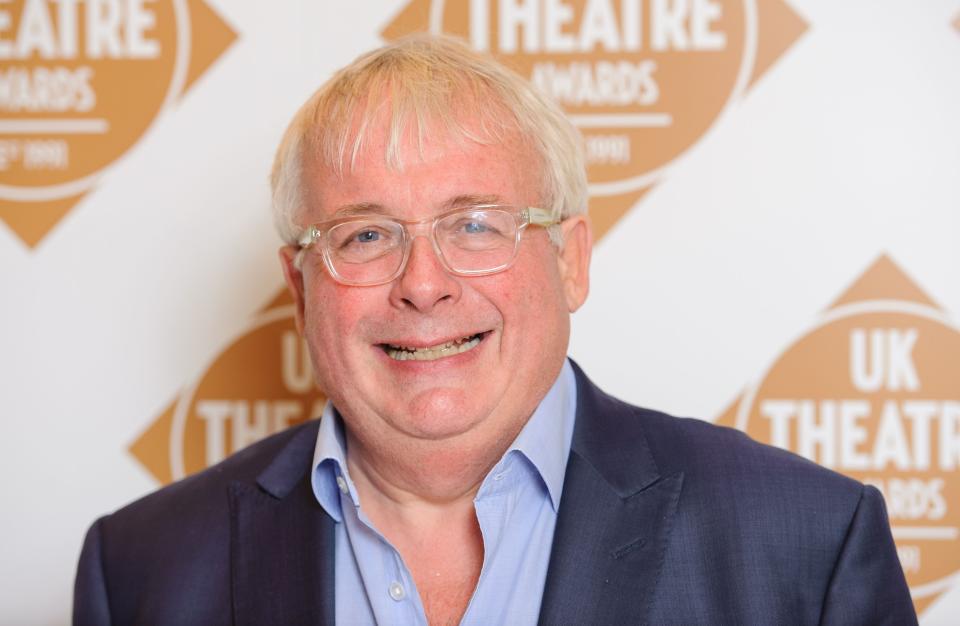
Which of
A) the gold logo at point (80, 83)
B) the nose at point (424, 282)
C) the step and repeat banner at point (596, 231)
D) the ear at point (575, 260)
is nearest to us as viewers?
the nose at point (424, 282)

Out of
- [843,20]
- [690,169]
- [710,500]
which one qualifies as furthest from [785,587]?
[843,20]

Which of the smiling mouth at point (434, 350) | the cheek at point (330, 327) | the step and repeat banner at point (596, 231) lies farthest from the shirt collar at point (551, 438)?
the step and repeat banner at point (596, 231)

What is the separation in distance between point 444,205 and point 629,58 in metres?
0.71

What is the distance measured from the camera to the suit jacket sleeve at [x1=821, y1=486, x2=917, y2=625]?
4.05 ft

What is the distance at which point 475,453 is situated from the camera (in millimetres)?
1290

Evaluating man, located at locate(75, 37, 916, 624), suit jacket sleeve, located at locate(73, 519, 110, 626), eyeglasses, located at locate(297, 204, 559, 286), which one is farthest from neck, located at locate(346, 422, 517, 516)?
suit jacket sleeve, located at locate(73, 519, 110, 626)

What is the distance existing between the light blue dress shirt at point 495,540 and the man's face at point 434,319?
5cm

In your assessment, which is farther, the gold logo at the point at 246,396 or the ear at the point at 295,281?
the gold logo at the point at 246,396

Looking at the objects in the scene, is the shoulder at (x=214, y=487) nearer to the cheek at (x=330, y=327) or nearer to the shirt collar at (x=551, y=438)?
the cheek at (x=330, y=327)

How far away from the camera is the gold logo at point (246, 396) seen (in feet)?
6.32

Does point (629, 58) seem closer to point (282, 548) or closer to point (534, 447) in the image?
point (534, 447)

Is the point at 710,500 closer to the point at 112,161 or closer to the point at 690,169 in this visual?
the point at 690,169

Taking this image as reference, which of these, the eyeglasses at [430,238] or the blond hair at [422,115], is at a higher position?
the blond hair at [422,115]

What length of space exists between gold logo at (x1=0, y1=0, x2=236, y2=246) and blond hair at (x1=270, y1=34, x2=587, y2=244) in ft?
2.13
